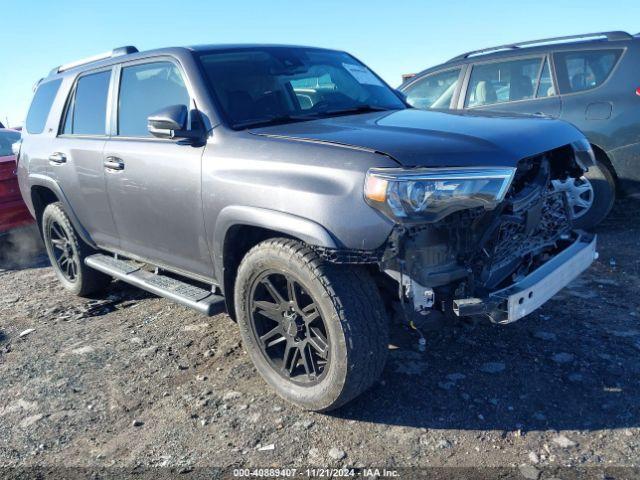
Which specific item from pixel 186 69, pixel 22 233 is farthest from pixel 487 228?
pixel 22 233

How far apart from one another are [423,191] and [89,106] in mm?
3148

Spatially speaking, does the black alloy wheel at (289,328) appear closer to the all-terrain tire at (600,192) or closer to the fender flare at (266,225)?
the fender flare at (266,225)

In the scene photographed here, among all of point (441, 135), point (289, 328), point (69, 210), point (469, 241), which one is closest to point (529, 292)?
point (469, 241)

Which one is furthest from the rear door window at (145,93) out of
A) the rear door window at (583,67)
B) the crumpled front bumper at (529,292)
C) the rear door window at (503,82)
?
the rear door window at (583,67)

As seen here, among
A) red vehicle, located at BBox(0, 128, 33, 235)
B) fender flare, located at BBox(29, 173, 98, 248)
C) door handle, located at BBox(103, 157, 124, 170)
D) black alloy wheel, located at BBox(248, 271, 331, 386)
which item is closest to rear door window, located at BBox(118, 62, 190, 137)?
door handle, located at BBox(103, 157, 124, 170)

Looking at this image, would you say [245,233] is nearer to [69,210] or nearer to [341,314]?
[341,314]

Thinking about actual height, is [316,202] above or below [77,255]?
above

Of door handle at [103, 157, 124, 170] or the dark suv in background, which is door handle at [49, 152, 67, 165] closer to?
door handle at [103, 157, 124, 170]

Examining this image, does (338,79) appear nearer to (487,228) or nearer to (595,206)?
(487,228)

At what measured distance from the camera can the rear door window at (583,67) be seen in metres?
5.42

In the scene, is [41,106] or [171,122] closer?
[171,122]

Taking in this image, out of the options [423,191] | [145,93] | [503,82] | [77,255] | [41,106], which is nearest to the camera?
[423,191]

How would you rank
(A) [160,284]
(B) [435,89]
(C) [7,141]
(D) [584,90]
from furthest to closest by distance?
1. (C) [7,141]
2. (B) [435,89]
3. (D) [584,90]
4. (A) [160,284]

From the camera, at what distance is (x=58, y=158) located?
179 inches
